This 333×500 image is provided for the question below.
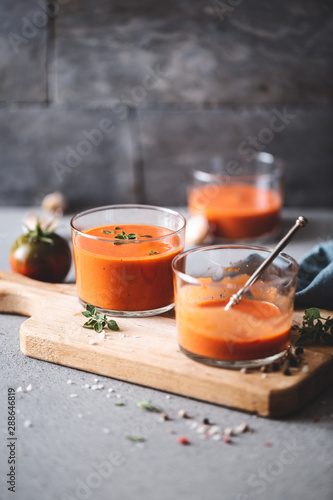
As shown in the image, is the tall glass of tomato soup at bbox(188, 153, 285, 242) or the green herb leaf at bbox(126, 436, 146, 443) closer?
the green herb leaf at bbox(126, 436, 146, 443)

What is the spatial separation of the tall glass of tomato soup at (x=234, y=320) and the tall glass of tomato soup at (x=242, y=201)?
0.83 meters

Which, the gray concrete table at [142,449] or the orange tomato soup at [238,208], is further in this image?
the orange tomato soup at [238,208]

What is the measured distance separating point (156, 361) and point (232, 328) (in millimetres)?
162

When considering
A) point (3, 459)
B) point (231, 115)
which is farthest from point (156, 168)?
point (3, 459)

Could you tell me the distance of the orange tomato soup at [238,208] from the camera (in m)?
2.05

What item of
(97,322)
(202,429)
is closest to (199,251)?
(97,322)

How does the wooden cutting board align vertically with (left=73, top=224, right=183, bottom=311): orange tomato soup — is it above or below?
below

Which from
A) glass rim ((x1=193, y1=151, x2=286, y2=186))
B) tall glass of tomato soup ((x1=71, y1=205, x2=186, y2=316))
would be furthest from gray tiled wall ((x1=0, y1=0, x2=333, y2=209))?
tall glass of tomato soup ((x1=71, y1=205, x2=186, y2=316))

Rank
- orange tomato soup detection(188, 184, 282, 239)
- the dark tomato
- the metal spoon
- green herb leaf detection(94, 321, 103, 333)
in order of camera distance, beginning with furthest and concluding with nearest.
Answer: orange tomato soup detection(188, 184, 282, 239)
the dark tomato
green herb leaf detection(94, 321, 103, 333)
the metal spoon

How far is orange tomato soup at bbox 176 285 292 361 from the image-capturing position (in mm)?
1125

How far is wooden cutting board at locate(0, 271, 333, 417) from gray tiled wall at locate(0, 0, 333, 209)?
3.38 ft

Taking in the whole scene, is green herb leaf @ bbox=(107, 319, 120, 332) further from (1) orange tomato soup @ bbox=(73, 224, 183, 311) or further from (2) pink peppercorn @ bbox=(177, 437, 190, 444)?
(2) pink peppercorn @ bbox=(177, 437, 190, 444)

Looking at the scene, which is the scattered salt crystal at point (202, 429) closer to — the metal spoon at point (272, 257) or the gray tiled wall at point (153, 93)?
the metal spoon at point (272, 257)

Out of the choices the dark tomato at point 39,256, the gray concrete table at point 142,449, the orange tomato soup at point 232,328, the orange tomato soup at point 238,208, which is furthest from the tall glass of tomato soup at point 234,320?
the orange tomato soup at point 238,208
